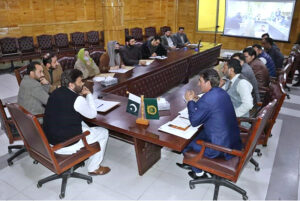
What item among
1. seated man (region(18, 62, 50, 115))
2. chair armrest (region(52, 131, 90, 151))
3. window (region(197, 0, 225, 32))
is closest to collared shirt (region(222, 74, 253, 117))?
chair armrest (region(52, 131, 90, 151))

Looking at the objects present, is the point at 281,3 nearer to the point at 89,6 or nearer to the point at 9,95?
the point at 89,6

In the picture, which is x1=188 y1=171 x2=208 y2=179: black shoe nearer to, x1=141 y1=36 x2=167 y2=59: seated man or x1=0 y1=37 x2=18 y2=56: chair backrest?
x1=141 y1=36 x2=167 y2=59: seated man

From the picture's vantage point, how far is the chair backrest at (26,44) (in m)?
6.99

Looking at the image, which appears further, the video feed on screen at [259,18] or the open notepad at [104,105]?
the video feed on screen at [259,18]

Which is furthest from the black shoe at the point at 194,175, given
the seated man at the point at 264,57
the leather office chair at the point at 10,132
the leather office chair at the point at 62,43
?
the leather office chair at the point at 62,43

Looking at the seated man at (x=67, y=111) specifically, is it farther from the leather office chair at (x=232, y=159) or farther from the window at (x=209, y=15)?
the window at (x=209, y=15)

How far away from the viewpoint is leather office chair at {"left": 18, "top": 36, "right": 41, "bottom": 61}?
6.95 meters

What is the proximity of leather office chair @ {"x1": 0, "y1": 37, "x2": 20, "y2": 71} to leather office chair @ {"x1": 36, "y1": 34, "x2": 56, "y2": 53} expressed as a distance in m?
0.63

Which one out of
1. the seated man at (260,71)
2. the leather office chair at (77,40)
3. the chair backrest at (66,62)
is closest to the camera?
the seated man at (260,71)

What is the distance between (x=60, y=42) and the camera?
25.3 ft

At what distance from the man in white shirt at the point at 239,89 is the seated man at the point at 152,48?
2.84m

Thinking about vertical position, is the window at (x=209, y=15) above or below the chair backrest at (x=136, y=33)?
above

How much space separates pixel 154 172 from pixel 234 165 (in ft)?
3.29

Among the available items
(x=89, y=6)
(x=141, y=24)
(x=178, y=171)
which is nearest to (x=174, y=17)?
(x=141, y=24)
